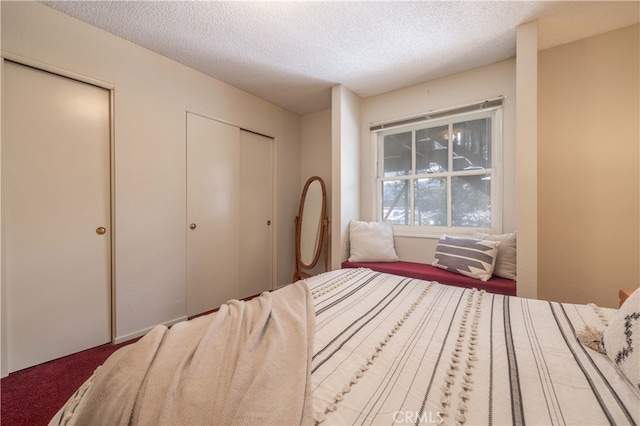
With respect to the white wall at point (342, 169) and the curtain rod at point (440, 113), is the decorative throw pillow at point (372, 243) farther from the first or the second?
the curtain rod at point (440, 113)

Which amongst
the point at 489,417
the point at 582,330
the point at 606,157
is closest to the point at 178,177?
the point at 489,417

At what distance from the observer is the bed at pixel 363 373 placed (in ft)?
1.94

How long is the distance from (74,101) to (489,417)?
289 cm

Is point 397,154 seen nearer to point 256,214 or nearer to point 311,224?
point 311,224

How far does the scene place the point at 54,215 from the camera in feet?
5.84

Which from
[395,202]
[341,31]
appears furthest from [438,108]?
[341,31]

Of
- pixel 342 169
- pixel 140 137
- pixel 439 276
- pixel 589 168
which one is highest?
pixel 140 137

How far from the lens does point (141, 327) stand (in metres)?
2.17

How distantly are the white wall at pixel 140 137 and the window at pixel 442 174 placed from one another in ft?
6.94

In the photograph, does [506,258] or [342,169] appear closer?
[506,258]

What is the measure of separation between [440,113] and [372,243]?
5.09 ft

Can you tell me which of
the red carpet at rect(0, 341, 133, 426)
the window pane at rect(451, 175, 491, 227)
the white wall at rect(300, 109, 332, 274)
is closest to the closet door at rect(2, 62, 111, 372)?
the red carpet at rect(0, 341, 133, 426)

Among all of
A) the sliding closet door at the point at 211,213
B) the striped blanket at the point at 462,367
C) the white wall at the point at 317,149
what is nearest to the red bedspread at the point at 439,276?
the striped blanket at the point at 462,367

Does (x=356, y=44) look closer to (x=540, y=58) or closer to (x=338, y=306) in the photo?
(x=540, y=58)
